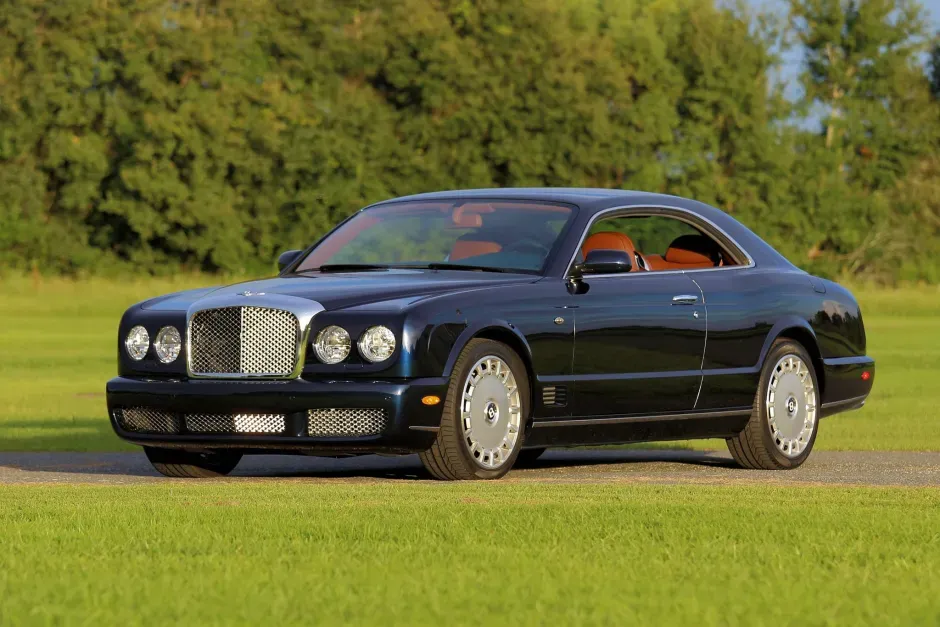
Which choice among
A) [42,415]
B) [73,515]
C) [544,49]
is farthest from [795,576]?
[544,49]

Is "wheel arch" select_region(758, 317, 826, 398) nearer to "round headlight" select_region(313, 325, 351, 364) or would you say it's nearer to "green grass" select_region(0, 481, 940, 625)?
"green grass" select_region(0, 481, 940, 625)

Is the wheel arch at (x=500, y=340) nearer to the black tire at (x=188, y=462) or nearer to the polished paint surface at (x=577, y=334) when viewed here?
the polished paint surface at (x=577, y=334)

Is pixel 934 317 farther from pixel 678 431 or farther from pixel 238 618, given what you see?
pixel 238 618

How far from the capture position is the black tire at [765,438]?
42.2ft

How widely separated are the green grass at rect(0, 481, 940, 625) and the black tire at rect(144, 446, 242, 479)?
1901mm

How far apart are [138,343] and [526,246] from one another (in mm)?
2289

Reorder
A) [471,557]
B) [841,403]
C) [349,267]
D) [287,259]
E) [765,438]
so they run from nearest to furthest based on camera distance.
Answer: [471,557] → [349,267] → [765,438] → [287,259] → [841,403]

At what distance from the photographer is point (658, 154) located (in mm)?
76500

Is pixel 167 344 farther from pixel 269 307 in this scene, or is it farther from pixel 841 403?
pixel 841 403

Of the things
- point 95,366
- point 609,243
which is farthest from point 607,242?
point 95,366

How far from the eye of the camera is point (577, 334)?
11.7 metres

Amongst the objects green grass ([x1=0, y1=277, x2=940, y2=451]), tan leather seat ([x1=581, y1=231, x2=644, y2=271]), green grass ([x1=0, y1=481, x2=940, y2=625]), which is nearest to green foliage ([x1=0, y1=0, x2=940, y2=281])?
green grass ([x1=0, y1=277, x2=940, y2=451])

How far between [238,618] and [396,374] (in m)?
4.84

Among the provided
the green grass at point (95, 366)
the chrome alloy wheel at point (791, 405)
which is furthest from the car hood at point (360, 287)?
the green grass at point (95, 366)
